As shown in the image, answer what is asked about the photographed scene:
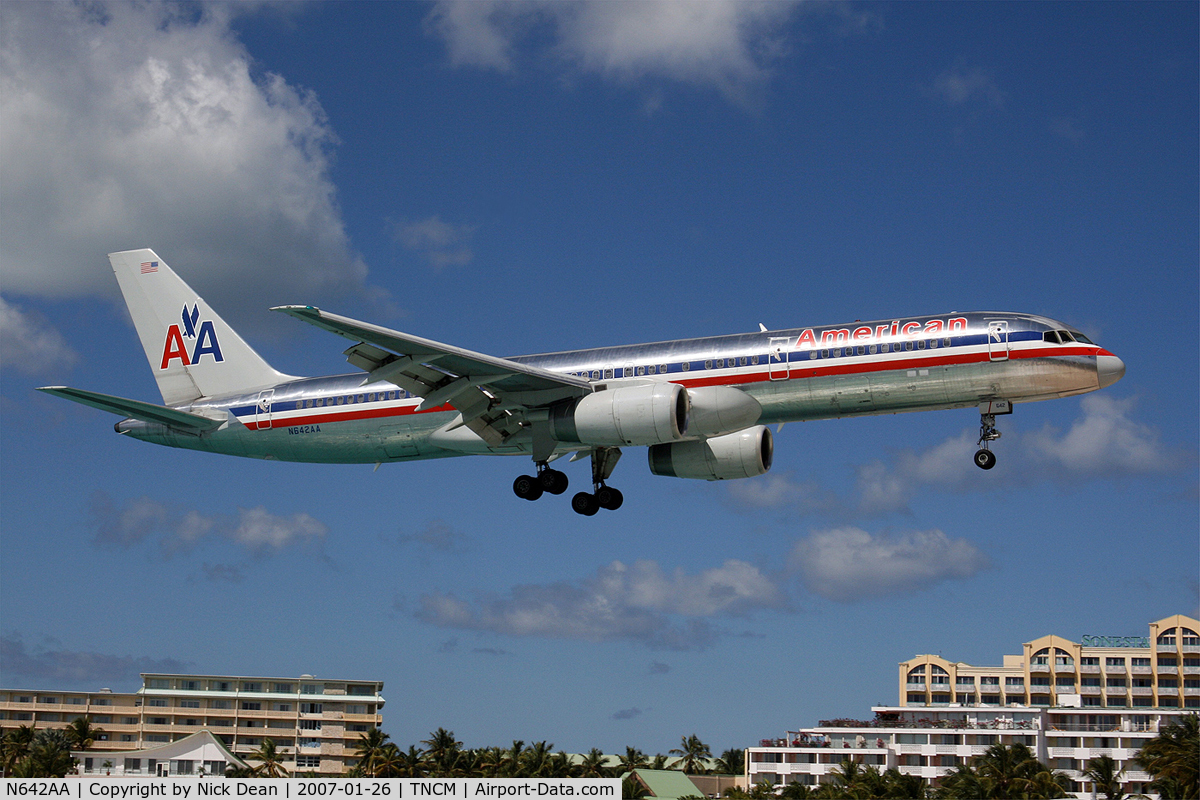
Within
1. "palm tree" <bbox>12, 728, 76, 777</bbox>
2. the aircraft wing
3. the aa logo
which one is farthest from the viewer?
"palm tree" <bbox>12, 728, 76, 777</bbox>

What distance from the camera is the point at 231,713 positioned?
Answer: 436 ft

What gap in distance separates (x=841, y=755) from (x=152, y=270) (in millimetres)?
70774

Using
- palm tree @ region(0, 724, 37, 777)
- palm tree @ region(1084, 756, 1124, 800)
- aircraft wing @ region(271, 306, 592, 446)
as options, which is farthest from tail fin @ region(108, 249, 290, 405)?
palm tree @ region(0, 724, 37, 777)

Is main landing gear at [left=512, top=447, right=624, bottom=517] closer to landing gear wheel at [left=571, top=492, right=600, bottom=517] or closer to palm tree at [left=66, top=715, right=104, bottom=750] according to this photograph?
landing gear wheel at [left=571, top=492, right=600, bottom=517]

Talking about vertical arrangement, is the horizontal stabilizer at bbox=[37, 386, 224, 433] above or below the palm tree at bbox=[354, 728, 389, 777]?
above

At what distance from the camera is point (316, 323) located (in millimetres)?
33781

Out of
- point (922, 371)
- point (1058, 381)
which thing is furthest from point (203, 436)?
point (1058, 381)

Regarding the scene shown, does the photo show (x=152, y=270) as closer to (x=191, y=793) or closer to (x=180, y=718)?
(x=191, y=793)

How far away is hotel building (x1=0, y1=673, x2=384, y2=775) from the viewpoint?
130 meters

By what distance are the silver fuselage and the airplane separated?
5 cm

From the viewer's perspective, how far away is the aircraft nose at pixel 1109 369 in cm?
3675

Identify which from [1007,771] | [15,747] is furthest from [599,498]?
[15,747]

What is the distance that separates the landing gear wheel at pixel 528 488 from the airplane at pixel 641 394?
0.05 metres

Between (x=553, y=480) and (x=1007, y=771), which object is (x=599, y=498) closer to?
(x=553, y=480)
